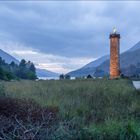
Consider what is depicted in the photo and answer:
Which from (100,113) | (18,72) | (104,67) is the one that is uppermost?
(104,67)

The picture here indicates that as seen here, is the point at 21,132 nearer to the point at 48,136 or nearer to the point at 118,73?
the point at 48,136

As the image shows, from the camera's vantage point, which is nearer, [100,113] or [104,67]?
[100,113]

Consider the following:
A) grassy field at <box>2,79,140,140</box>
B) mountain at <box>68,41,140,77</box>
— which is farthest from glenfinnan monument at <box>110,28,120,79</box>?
mountain at <box>68,41,140,77</box>

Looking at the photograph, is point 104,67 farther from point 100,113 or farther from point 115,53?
point 100,113

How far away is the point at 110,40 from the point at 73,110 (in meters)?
20.7

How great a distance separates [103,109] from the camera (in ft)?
31.4

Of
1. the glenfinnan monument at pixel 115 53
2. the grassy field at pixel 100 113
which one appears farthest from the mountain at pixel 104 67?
the grassy field at pixel 100 113

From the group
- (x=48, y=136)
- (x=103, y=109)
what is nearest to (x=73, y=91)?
(x=103, y=109)

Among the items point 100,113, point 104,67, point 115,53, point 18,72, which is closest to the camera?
point 100,113

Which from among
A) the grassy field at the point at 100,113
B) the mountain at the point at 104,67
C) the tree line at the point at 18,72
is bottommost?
the grassy field at the point at 100,113

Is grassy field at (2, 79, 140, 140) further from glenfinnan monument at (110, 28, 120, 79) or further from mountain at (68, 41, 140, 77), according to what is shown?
mountain at (68, 41, 140, 77)

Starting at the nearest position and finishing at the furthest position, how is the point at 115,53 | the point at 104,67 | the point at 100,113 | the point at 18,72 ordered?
the point at 100,113 → the point at 115,53 → the point at 18,72 → the point at 104,67

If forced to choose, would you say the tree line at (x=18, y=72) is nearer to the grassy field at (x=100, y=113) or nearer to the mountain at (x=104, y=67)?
the mountain at (x=104, y=67)

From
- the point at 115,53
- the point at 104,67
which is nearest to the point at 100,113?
the point at 115,53
